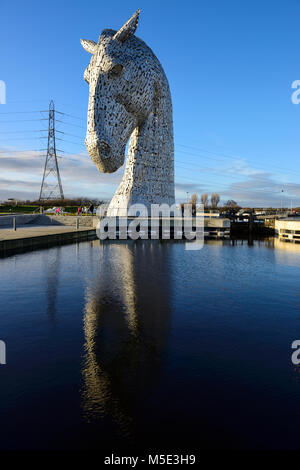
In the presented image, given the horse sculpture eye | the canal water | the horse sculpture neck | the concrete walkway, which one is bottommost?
the canal water

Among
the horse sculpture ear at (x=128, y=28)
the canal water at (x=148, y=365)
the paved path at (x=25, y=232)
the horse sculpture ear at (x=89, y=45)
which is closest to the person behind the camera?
the canal water at (x=148, y=365)

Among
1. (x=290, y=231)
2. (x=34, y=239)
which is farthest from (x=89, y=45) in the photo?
(x=290, y=231)

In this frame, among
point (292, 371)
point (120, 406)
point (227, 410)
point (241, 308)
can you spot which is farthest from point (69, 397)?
point (241, 308)

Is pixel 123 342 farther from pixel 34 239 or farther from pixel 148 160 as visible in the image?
pixel 148 160

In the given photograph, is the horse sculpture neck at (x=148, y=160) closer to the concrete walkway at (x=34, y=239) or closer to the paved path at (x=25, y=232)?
the concrete walkway at (x=34, y=239)

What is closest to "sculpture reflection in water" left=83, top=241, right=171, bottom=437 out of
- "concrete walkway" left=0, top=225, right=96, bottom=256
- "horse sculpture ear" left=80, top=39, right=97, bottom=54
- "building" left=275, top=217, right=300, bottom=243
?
"concrete walkway" left=0, top=225, right=96, bottom=256

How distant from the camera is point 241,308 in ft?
26.7

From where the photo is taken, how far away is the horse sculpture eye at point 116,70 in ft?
75.6

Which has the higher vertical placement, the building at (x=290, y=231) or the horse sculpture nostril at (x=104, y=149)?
the horse sculpture nostril at (x=104, y=149)

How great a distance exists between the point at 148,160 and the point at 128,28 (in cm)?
933

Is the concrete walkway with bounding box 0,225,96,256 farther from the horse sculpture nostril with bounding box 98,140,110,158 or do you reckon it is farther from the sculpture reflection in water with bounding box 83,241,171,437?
the sculpture reflection in water with bounding box 83,241,171,437

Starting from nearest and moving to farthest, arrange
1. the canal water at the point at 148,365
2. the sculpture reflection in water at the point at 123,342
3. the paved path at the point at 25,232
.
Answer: the canal water at the point at 148,365 → the sculpture reflection in water at the point at 123,342 → the paved path at the point at 25,232

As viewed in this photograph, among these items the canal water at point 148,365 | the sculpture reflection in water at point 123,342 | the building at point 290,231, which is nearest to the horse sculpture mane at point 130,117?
the building at point 290,231

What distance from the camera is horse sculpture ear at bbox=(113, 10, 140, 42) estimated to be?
22859 mm
